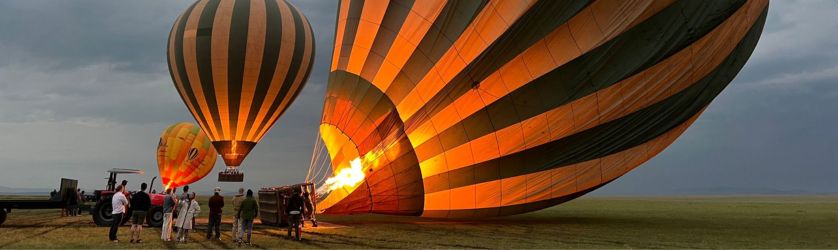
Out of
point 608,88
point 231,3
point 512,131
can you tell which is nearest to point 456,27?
point 512,131

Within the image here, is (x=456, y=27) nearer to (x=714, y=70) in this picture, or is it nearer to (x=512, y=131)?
(x=512, y=131)

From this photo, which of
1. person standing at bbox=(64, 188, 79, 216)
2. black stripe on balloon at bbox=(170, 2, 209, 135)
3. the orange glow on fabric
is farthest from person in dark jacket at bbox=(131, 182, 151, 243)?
black stripe on balloon at bbox=(170, 2, 209, 135)

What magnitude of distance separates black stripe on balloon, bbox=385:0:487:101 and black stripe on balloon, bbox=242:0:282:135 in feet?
37.2

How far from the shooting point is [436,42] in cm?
1191

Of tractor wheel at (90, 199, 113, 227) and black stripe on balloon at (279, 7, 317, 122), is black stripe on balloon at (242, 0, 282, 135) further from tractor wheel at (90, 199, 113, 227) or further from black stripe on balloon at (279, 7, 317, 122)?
tractor wheel at (90, 199, 113, 227)

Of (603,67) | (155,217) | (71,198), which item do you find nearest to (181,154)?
(71,198)

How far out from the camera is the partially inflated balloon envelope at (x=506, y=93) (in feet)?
37.8

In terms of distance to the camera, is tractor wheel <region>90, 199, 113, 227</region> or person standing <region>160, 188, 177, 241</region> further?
tractor wheel <region>90, 199, 113, 227</region>

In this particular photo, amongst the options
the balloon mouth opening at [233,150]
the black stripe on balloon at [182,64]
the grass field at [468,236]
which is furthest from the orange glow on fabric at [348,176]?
the balloon mouth opening at [233,150]

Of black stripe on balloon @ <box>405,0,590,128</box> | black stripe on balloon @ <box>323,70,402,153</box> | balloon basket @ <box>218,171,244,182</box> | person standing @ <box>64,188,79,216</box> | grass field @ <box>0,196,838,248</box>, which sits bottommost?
grass field @ <box>0,196,838,248</box>

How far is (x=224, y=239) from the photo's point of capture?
11.1 meters

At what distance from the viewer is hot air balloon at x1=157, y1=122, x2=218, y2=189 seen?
3375cm

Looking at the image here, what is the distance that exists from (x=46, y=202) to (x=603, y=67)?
14.1m

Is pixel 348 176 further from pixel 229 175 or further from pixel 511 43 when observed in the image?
pixel 229 175
